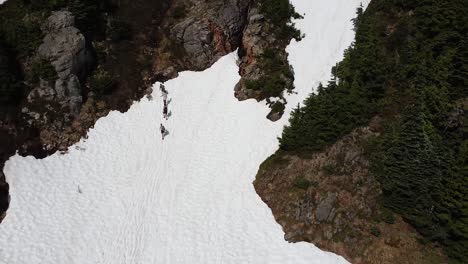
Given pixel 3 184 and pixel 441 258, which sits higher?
pixel 3 184

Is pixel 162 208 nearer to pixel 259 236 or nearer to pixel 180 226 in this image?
pixel 180 226

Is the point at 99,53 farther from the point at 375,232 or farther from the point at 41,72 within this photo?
the point at 375,232

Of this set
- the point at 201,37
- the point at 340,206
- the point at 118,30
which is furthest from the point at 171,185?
the point at 118,30

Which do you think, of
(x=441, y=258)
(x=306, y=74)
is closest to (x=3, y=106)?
(x=306, y=74)

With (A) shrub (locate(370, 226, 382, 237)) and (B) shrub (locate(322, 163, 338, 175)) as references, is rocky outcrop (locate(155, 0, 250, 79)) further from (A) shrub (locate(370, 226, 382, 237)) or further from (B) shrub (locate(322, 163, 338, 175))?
(A) shrub (locate(370, 226, 382, 237))

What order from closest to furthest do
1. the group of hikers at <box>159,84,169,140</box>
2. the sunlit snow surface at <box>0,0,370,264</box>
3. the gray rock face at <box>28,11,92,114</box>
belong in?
the sunlit snow surface at <box>0,0,370,264</box> → the gray rock face at <box>28,11,92,114</box> → the group of hikers at <box>159,84,169,140</box>

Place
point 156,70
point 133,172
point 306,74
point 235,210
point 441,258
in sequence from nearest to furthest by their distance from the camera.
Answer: point 441,258 → point 235,210 → point 133,172 → point 306,74 → point 156,70

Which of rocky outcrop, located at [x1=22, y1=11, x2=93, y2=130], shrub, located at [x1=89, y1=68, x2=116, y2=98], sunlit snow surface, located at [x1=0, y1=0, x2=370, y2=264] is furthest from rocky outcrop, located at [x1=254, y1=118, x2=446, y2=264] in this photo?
rocky outcrop, located at [x1=22, y1=11, x2=93, y2=130]
